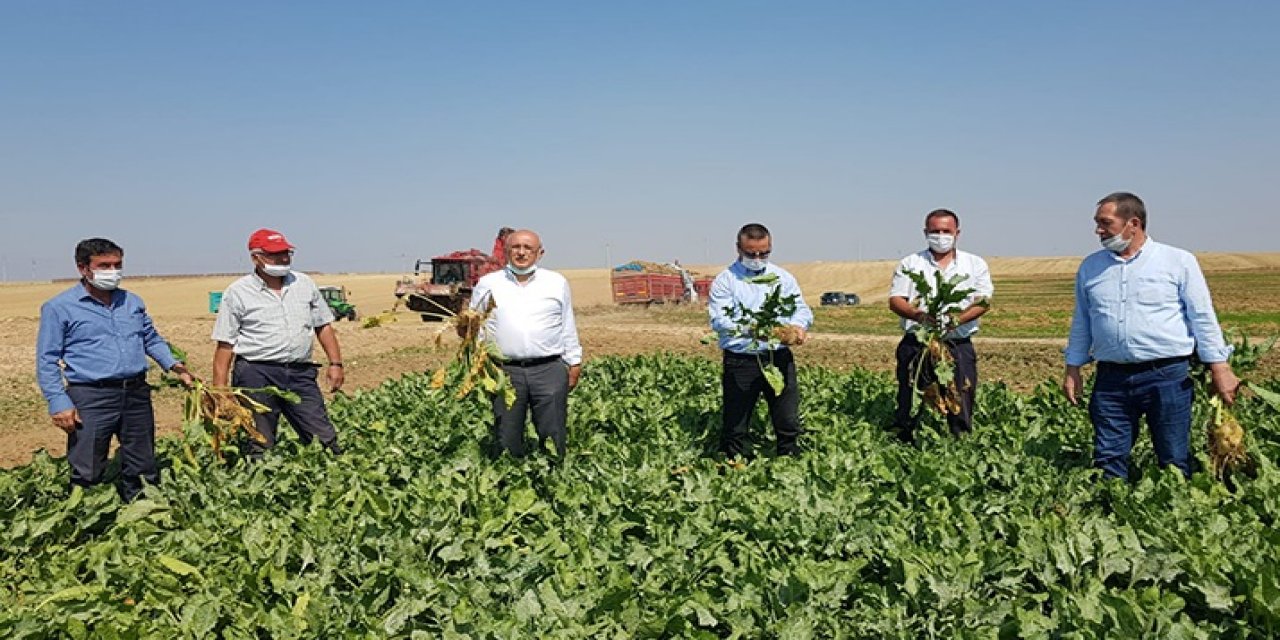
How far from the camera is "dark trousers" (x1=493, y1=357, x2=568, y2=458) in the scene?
17.7 feet

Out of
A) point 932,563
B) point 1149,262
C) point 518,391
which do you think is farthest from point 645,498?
point 1149,262

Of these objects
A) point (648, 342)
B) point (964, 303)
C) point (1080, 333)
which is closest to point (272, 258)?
point (964, 303)

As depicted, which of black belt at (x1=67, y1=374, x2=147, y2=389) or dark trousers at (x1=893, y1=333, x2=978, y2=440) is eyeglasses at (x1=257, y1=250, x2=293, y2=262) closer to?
black belt at (x1=67, y1=374, x2=147, y2=389)

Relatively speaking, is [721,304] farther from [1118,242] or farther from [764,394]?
[1118,242]

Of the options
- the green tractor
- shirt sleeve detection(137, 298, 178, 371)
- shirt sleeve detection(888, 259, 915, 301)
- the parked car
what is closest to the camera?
shirt sleeve detection(137, 298, 178, 371)

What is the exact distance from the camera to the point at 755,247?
5.82 meters

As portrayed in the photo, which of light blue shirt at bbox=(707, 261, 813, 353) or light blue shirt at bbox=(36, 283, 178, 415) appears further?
light blue shirt at bbox=(707, 261, 813, 353)

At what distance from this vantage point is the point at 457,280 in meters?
27.9

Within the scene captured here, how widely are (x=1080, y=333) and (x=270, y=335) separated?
5.12 metres

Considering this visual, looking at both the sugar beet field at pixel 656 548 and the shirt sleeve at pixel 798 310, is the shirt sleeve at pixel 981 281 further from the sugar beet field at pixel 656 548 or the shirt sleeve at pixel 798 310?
the shirt sleeve at pixel 798 310

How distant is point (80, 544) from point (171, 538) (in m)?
1.17

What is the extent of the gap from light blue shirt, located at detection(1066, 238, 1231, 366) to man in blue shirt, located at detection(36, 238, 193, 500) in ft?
18.1

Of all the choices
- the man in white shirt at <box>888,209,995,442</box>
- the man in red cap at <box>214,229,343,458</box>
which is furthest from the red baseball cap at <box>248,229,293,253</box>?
the man in white shirt at <box>888,209,995,442</box>

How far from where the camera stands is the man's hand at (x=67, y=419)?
16.0ft
